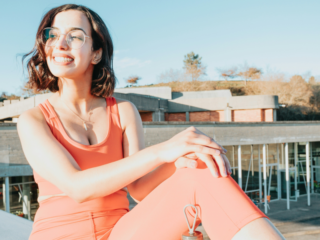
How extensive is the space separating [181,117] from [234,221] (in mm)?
25333

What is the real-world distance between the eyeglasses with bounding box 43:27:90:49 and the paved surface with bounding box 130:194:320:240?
9.14m

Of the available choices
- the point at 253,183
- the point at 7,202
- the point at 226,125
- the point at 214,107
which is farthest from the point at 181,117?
the point at 7,202

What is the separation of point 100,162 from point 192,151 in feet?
1.55

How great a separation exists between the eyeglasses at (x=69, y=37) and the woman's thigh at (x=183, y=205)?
800 millimetres

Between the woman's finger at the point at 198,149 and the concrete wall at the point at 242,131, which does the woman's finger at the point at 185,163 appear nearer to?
the woman's finger at the point at 198,149

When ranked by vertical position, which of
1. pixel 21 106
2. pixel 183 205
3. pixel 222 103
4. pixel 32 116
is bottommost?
pixel 183 205

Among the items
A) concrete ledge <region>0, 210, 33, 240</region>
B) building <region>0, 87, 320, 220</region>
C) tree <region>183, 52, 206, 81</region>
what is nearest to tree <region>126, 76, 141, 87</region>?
tree <region>183, 52, 206, 81</region>

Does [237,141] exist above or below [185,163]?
below

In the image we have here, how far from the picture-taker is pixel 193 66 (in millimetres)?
46375

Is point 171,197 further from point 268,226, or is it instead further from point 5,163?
point 5,163

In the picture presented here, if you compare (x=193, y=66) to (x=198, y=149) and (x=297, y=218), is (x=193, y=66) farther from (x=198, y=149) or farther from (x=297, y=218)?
(x=198, y=149)

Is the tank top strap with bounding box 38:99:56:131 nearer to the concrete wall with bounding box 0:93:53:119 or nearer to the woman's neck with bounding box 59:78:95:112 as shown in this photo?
the woman's neck with bounding box 59:78:95:112

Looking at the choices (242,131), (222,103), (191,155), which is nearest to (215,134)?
(242,131)

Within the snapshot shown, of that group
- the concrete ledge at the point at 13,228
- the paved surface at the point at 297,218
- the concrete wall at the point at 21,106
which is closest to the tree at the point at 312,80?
the paved surface at the point at 297,218
